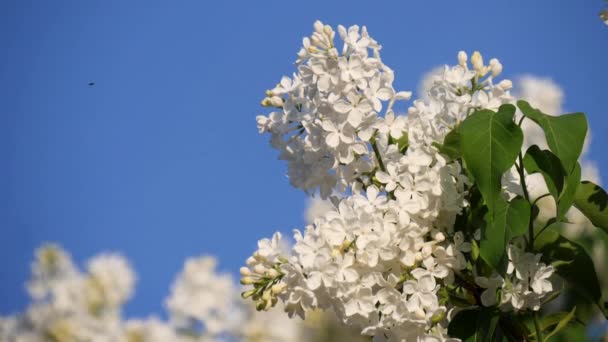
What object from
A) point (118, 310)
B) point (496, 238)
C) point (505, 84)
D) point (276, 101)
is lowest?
point (496, 238)

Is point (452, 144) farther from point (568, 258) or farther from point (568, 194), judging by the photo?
point (568, 258)

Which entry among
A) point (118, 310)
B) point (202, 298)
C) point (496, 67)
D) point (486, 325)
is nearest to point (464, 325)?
point (486, 325)

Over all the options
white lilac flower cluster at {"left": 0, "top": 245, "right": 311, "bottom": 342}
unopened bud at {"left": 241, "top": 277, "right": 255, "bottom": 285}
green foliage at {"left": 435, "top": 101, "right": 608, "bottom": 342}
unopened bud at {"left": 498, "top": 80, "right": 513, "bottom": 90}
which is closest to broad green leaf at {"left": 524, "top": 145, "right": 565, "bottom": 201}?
green foliage at {"left": 435, "top": 101, "right": 608, "bottom": 342}

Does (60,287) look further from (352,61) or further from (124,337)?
(352,61)

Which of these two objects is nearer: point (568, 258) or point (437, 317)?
point (437, 317)

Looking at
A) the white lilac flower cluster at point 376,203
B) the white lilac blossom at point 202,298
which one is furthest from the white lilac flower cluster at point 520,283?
the white lilac blossom at point 202,298

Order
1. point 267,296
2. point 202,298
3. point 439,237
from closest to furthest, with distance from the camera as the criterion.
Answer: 1. point 439,237
2. point 267,296
3. point 202,298

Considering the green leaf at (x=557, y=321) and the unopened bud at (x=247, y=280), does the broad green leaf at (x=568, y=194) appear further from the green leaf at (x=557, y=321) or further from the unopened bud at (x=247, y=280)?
the unopened bud at (x=247, y=280)

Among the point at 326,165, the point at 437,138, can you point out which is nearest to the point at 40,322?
the point at 326,165
